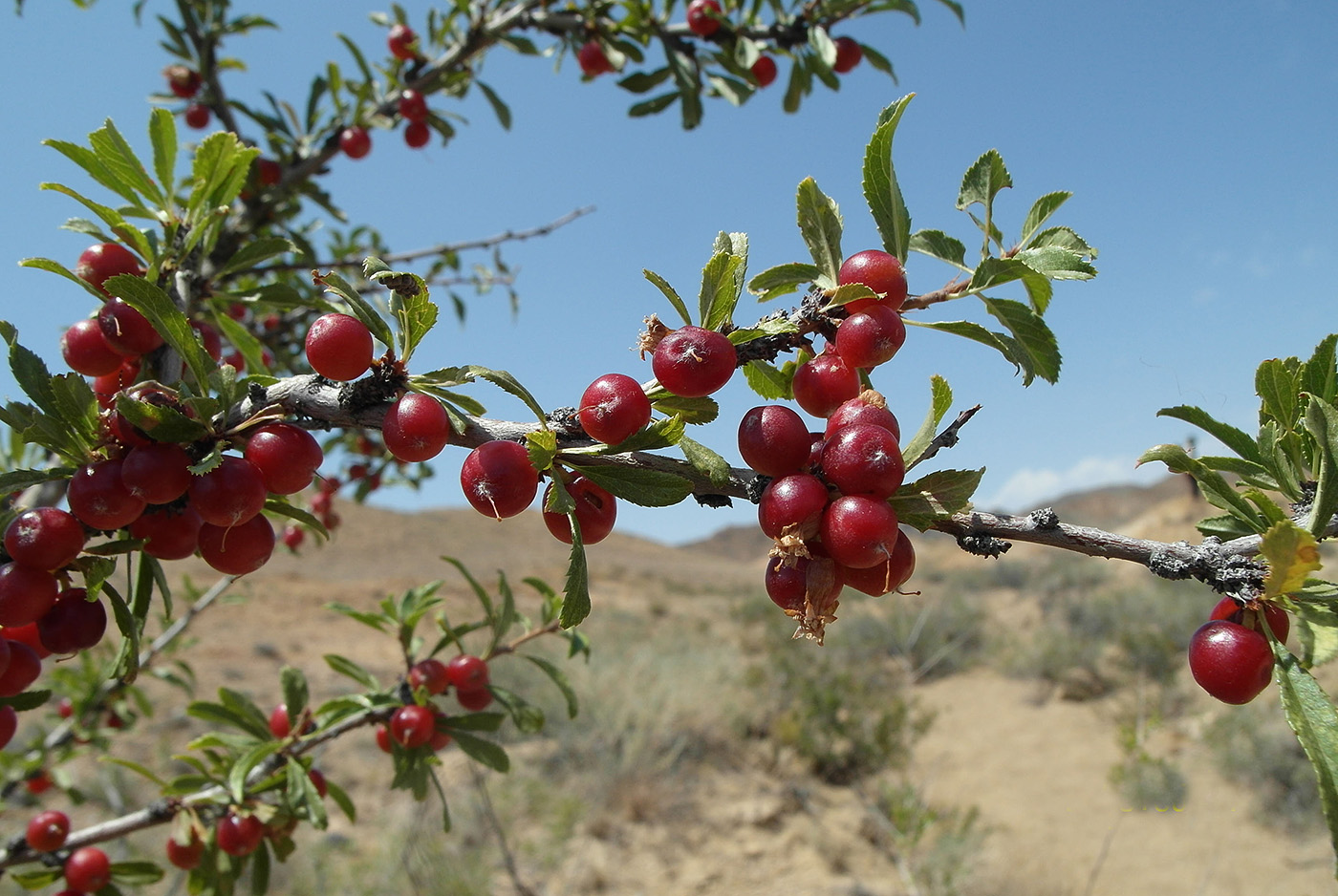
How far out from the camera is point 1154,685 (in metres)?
9.75

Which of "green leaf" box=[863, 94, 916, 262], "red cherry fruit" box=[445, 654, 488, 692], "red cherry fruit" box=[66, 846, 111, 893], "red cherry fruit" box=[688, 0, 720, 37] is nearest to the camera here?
"green leaf" box=[863, 94, 916, 262]

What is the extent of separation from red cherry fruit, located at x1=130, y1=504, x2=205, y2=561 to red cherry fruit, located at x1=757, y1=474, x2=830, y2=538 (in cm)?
89

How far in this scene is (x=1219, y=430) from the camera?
1.18 meters

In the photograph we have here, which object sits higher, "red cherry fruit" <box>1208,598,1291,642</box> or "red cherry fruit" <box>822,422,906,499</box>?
"red cherry fruit" <box>822,422,906,499</box>

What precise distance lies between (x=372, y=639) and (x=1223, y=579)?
20.2 m

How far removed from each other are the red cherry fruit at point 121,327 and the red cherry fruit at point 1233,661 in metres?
1.76

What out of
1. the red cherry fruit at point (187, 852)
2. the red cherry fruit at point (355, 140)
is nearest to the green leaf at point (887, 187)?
the red cherry fruit at point (187, 852)

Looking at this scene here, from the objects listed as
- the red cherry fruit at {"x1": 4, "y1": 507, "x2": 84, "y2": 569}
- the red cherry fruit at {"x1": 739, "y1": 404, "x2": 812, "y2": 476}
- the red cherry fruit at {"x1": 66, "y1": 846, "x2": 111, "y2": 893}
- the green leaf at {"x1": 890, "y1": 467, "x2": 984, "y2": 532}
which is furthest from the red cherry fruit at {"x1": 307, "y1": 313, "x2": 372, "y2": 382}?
the red cherry fruit at {"x1": 66, "y1": 846, "x2": 111, "y2": 893}

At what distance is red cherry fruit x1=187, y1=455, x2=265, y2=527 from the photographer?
38.6 inches

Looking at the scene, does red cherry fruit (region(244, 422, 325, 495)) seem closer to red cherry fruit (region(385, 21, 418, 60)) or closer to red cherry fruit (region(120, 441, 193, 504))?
red cherry fruit (region(120, 441, 193, 504))

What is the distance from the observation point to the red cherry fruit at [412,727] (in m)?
1.83

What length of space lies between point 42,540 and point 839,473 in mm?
1147

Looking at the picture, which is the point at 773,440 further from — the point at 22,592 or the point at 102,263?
the point at 102,263

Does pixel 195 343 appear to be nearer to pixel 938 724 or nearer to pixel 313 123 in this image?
pixel 313 123
